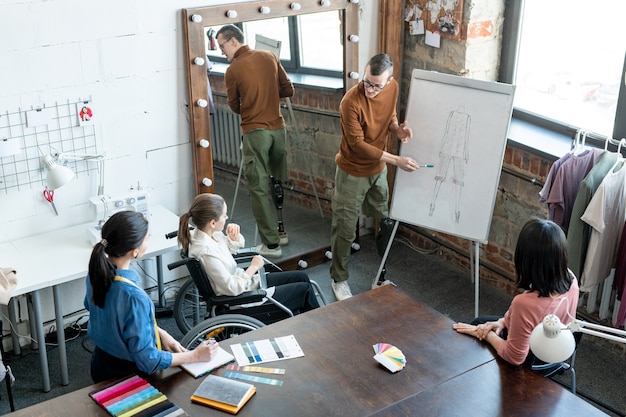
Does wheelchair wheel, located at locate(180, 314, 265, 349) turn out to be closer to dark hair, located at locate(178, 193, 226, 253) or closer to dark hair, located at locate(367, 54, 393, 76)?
dark hair, located at locate(178, 193, 226, 253)

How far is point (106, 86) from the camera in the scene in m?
3.71

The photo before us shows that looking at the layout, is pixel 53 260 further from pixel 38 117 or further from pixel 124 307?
pixel 124 307

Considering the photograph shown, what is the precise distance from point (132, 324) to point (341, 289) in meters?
1.94

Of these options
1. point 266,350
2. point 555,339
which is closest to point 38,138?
point 266,350

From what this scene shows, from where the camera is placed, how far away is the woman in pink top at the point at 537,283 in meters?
2.45

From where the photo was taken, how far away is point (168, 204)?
4.13 metres

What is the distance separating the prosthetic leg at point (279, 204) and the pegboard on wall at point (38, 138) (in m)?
1.12

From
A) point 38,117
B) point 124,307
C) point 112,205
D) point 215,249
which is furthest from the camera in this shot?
point 112,205

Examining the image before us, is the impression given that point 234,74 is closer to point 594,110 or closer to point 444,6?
point 444,6

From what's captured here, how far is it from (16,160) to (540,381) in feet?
8.57

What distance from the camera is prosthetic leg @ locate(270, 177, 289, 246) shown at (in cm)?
441

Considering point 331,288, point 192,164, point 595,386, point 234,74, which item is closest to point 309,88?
point 234,74

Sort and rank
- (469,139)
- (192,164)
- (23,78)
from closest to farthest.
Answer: (23,78) < (469,139) < (192,164)

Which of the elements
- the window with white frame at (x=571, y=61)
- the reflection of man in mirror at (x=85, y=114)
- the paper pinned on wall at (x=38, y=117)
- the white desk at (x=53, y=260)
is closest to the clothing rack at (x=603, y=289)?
the window with white frame at (x=571, y=61)
